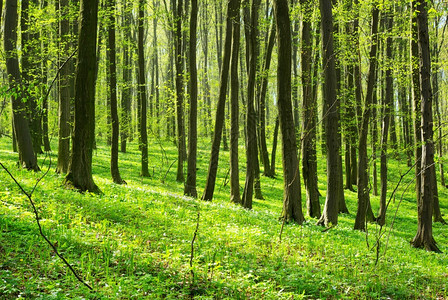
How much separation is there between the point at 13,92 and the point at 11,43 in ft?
26.7

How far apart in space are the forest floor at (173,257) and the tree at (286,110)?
0.75m

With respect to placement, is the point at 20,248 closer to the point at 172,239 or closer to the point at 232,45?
the point at 172,239

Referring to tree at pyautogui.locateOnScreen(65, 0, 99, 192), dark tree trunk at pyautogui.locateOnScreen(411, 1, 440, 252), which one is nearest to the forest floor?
tree at pyautogui.locateOnScreen(65, 0, 99, 192)

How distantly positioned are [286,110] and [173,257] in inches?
216

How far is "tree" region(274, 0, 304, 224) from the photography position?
9.39 meters

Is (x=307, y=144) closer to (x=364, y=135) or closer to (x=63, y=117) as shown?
(x=364, y=135)

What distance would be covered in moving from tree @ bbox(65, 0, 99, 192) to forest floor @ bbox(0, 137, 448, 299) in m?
0.73

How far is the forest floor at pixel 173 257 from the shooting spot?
432cm

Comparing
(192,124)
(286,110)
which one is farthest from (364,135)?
(192,124)

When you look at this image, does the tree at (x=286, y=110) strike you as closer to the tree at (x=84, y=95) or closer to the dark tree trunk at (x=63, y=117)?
the tree at (x=84, y=95)

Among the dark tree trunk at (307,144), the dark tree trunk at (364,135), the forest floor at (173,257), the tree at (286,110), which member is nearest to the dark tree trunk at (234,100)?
the dark tree trunk at (307,144)

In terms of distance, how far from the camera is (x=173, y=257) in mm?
5277

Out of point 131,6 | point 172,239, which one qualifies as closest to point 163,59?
point 131,6

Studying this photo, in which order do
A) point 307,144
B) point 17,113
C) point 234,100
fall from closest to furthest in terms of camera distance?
1. point 17,113
2. point 307,144
3. point 234,100
